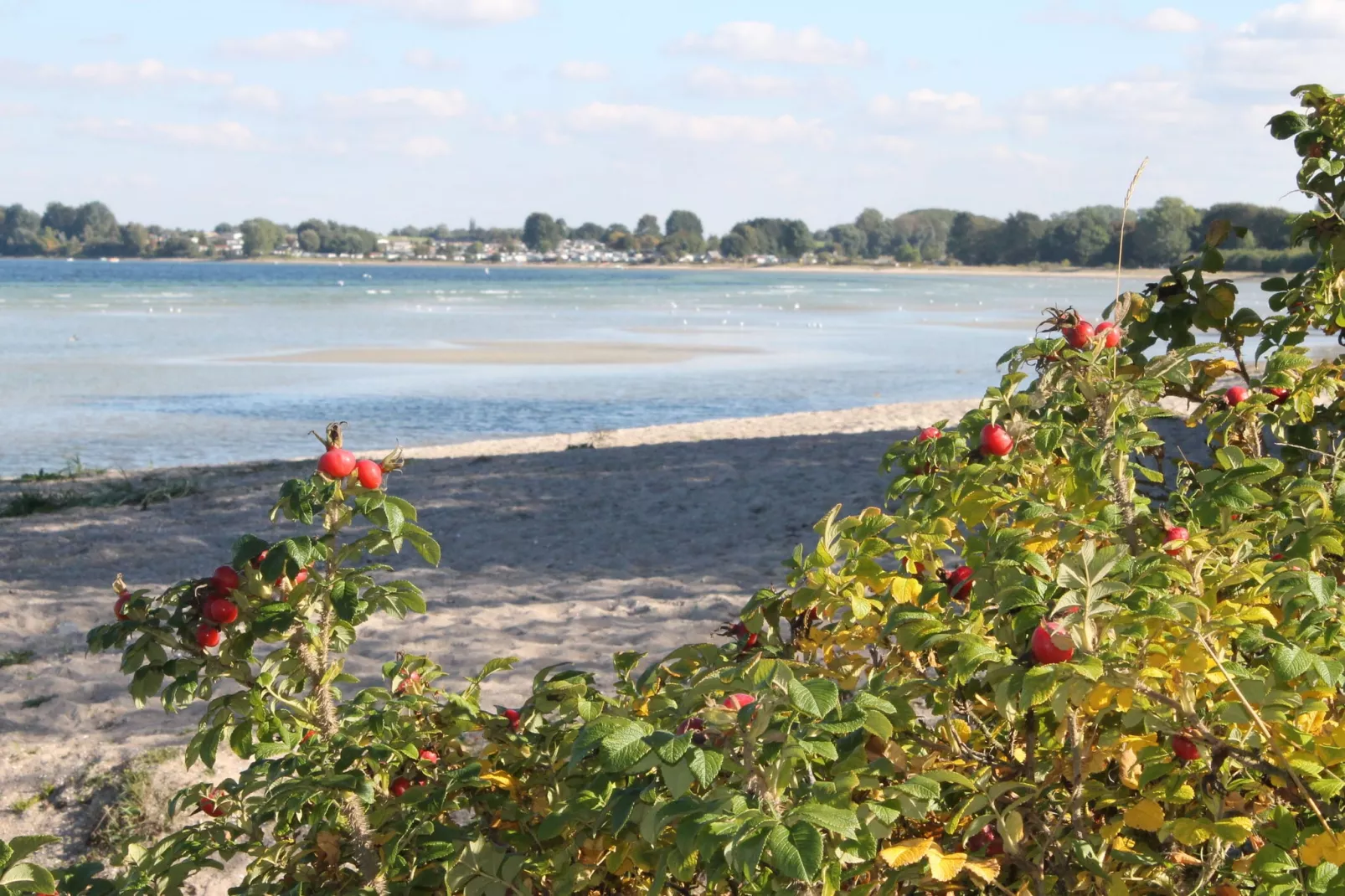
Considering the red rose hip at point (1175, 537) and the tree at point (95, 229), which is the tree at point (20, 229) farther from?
the red rose hip at point (1175, 537)

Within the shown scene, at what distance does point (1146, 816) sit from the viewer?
1.60 meters

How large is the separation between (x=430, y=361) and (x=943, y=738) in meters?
26.9

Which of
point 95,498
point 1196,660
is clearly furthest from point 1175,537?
point 95,498

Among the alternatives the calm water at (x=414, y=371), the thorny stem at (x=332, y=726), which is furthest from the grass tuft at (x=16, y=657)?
the calm water at (x=414, y=371)

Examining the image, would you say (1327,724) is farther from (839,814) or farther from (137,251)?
(137,251)

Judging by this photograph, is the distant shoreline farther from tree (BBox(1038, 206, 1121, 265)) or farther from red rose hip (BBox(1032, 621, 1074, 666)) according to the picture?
red rose hip (BBox(1032, 621, 1074, 666))

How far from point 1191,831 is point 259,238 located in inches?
6225

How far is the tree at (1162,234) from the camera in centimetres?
7319

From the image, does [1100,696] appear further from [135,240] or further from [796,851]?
[135,240]

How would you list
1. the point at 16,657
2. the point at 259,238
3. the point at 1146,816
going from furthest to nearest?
the point at 259,238
the point at 16,657
the point at 1146,816

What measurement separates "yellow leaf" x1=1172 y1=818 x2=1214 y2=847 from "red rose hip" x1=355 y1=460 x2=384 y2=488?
1163 mm

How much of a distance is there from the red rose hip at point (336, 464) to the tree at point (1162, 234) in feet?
246

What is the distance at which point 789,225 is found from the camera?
15450cm

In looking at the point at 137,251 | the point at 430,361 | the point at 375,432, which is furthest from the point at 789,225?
the point at 375,432
